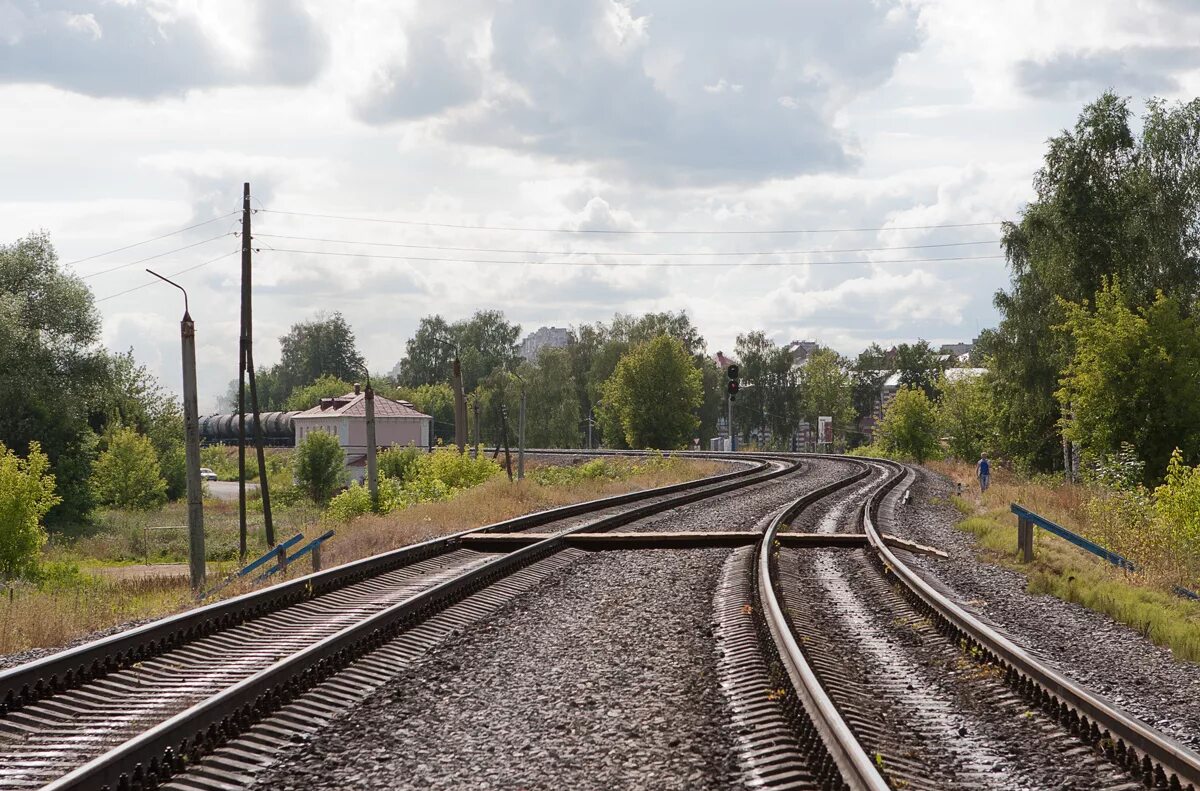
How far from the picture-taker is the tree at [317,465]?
61.0m

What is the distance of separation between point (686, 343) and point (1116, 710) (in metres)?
103

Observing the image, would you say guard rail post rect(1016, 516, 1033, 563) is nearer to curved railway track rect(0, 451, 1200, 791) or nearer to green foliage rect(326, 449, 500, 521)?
curved railway track rect(0, 451, 1200, 791)

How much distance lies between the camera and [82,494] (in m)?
51.2

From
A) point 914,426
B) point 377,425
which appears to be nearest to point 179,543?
point 914,426

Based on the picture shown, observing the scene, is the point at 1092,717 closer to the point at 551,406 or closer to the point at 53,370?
the point at 53,370

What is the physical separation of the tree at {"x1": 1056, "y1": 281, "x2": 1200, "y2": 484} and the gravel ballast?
19.4 meters

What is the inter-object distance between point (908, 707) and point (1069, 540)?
9.24 m

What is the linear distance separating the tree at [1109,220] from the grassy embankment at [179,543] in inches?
548

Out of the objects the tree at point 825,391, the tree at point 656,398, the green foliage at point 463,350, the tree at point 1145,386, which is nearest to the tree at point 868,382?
the tree at point 825,391

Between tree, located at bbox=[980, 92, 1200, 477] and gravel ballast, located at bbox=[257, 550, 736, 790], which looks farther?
tree, located at bbox=[980, 92, 1200, 477]

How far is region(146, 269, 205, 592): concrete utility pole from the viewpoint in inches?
706

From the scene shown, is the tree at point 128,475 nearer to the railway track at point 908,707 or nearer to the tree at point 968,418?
the tree at point 968,418

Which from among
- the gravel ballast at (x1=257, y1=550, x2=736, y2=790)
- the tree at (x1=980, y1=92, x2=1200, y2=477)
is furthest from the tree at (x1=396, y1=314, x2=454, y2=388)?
the gravel ballast at (x1=257, y1=550, x2=736, y2=790)

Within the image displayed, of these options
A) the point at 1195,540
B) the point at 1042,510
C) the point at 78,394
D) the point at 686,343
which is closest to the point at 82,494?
the point at 78,394
